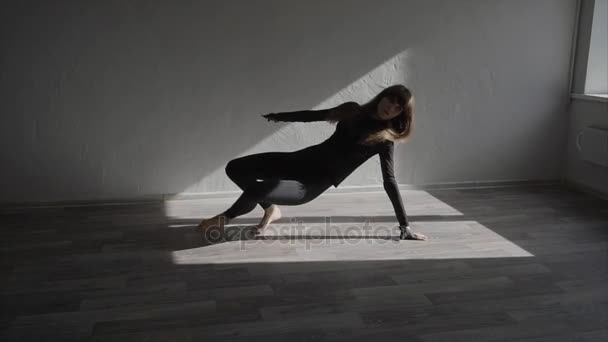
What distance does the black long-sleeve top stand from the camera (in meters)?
3.07

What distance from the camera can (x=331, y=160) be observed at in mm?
3092

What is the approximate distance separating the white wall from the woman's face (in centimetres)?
114

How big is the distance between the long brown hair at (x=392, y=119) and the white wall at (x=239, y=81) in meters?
1.02

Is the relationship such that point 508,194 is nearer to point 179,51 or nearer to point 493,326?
point 493,326

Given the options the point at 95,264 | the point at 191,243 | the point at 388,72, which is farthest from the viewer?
the point at 388,72

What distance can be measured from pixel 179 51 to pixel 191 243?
1.40 metres

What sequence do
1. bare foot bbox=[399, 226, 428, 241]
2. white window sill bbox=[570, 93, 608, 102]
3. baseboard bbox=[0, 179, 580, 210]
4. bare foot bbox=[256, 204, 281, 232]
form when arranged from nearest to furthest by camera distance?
bare foot bbox=[399, 226, 428, 241], bare foot bbox=[256, 204, 281, 232], baseboard bbox=[0, 179, 580, 210], white window sill bbox=[570, 93, 608, 102]

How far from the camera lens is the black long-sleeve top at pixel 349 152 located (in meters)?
3.07

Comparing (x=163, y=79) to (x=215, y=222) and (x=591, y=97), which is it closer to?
(x=215, y=222)

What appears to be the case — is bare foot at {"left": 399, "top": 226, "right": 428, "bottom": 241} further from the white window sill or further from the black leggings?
the white window sill

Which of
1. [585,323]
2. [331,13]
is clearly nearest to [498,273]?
[585,323]

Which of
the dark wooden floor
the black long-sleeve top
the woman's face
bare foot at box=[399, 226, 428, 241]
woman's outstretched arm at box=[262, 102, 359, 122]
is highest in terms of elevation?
the woman's face

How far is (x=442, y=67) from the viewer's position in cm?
427

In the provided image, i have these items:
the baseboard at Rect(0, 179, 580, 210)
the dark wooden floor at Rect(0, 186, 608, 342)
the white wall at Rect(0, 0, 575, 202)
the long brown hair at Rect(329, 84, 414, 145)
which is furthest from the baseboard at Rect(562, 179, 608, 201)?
the long brown hair at Rect(329, 84, 414, 145)
